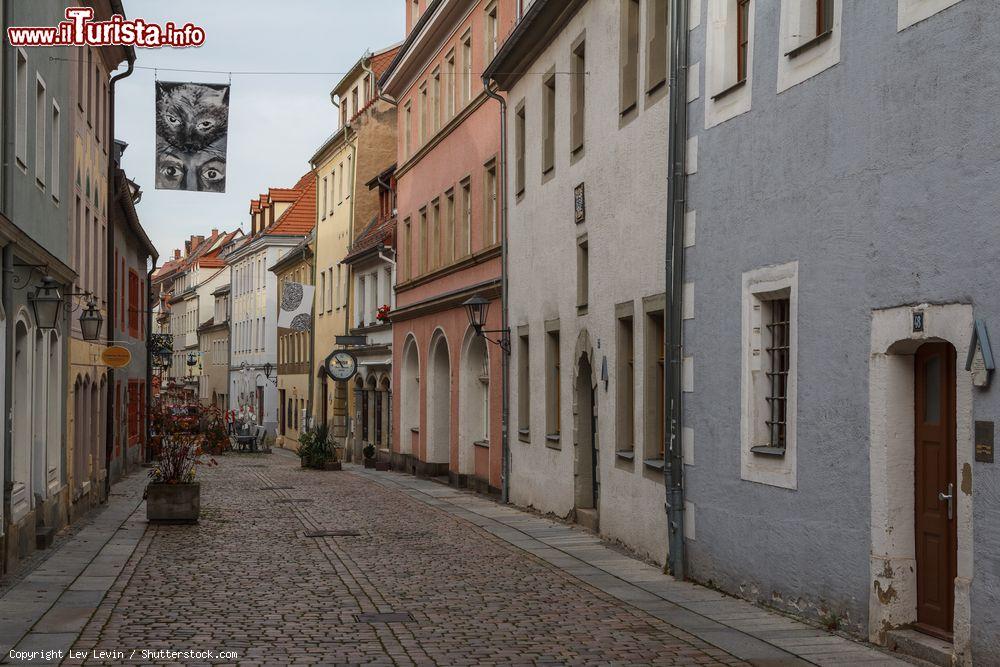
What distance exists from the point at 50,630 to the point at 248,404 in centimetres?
6356

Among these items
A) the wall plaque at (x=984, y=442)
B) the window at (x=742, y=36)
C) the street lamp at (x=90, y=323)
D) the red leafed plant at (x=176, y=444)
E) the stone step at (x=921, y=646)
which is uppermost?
the window at (x=742, y=36)

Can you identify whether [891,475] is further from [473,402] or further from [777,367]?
[473,402]

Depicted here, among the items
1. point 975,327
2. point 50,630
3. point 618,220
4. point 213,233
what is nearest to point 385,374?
point 618,220

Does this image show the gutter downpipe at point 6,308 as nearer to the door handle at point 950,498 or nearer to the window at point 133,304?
the door handle at point 950,498

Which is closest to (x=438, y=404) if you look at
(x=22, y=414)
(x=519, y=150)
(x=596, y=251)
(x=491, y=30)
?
(x=491, y=30)

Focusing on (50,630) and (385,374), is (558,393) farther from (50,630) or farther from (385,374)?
(385,374)

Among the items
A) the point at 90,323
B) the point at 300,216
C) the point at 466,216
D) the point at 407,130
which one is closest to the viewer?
the point at 90,323

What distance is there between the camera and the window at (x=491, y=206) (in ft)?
85.1

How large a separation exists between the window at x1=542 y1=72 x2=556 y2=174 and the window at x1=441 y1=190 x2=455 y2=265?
8.23 metres

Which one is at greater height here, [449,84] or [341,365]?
[449,84]

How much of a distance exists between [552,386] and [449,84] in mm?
11461

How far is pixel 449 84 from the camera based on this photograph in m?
30.6

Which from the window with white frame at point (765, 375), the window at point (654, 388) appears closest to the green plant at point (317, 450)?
the window at point (654, 388)

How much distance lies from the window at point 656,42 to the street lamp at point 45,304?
24.2ft
